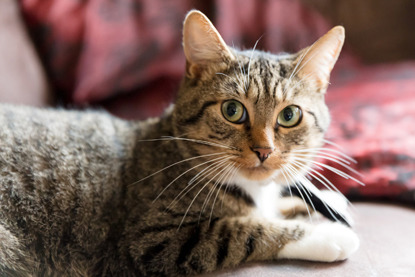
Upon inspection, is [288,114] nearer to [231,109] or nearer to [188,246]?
[231,109]

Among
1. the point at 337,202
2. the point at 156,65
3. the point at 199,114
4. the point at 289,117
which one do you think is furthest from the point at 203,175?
the point at 156,65

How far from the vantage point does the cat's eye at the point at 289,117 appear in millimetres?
1132

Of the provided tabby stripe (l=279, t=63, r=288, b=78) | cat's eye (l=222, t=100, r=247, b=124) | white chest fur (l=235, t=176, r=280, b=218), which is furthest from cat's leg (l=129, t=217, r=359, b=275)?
tabby stripe (l=279, t=63, r=288, b=78)

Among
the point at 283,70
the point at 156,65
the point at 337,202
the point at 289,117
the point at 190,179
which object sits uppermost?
the point at 156,65

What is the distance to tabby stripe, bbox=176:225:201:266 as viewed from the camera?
3.39 feet

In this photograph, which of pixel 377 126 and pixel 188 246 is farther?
pixel 377 126

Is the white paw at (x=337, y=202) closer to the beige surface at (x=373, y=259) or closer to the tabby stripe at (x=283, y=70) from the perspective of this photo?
the beige surface at (x=373, y=259)

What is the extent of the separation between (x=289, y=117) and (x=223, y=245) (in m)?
0.39

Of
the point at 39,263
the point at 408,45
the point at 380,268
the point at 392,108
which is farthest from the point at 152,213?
the point at 408,45

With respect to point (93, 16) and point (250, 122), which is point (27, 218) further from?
point (93, 16)

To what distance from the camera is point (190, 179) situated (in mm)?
1163

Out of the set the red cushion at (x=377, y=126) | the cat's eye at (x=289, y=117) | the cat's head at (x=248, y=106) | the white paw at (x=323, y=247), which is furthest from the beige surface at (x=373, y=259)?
the cat's eye at (x=289, y=117)

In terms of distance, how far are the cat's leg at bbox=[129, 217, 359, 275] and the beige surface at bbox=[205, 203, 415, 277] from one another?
26 millimetres

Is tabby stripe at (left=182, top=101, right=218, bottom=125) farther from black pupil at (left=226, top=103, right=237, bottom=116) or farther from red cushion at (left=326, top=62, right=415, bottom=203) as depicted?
red cushion at (left=326, top=62, right=415, bottom=203)
